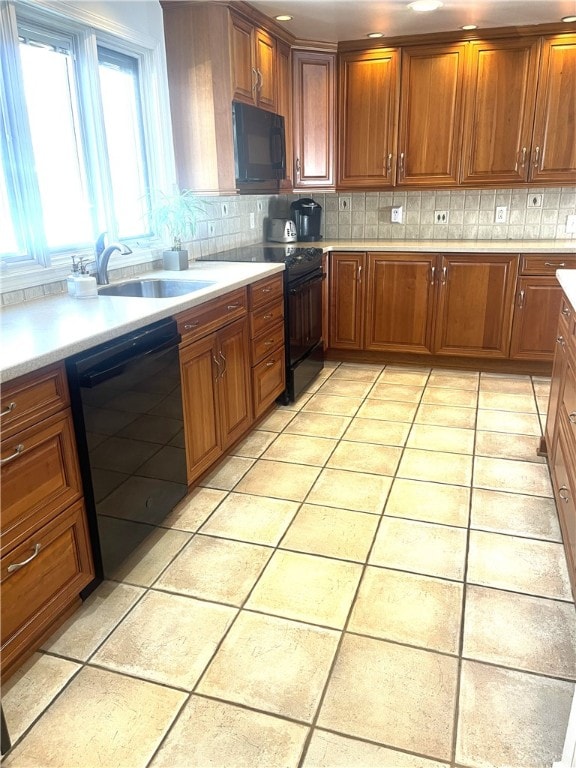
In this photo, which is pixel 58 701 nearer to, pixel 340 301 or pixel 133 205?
pixel 133 205

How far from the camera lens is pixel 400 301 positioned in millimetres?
4168

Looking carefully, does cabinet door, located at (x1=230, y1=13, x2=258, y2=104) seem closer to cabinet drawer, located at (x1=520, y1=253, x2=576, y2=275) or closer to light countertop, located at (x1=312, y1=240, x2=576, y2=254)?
light countertop, located at (x1=312, y1=240, x2=576, y2=254)

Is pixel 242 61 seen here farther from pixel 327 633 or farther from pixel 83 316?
pixel 327 633

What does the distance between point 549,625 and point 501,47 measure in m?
3.66

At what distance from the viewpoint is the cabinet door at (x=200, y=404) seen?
233 cm

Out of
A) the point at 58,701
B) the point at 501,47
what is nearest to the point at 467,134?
the point at 501,47

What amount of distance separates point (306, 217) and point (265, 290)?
166 cm

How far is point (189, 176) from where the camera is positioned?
3141mm

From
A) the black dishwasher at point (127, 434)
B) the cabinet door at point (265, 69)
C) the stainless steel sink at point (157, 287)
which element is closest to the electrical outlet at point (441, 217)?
the cabinet door at point (265, 69)

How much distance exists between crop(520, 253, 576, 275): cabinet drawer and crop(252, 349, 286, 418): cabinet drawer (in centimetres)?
181

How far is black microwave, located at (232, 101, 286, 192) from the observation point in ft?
10.2

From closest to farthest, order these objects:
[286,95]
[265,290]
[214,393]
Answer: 1. [214,393]
2. [265,290]
3. [286,95]

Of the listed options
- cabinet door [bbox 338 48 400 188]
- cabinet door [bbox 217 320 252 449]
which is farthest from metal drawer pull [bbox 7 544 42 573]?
cabinet door [bbox 338 48 400 188]

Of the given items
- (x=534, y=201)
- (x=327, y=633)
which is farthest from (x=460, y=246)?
(x=327, y=633)
